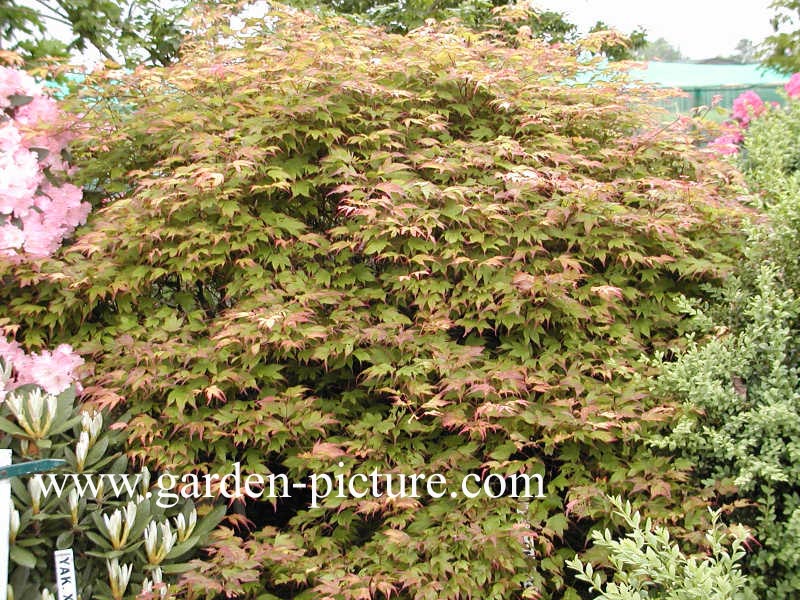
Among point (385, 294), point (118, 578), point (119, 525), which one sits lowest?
point (118, 578)

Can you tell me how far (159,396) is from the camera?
261 cm

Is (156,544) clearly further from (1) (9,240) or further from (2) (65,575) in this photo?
(1) (9,240)

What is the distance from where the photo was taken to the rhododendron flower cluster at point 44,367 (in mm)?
2568

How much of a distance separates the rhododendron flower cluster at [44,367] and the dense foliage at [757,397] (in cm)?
210

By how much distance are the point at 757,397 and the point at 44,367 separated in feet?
8.20

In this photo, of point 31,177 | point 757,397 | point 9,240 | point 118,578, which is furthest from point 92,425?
point 757,397

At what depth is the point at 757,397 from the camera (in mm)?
2467

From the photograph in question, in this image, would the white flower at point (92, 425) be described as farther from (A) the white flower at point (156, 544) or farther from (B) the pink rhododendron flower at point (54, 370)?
(A) the white flower at point (156, 544)

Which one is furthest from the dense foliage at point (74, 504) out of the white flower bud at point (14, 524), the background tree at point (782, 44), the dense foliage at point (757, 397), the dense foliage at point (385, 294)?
the background tree at point (782, 44)

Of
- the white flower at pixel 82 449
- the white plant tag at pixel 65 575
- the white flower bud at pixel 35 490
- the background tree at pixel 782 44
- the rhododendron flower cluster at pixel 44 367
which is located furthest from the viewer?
the background tree at pixel 782 44

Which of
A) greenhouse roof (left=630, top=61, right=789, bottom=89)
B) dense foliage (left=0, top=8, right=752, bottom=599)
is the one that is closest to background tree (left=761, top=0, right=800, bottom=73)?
greenhouse roof (left=630, top=61, right=789, bottom=89)

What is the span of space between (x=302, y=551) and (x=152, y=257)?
1238 mm

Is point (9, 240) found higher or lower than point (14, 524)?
higher

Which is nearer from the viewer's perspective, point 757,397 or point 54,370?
point 757,397
